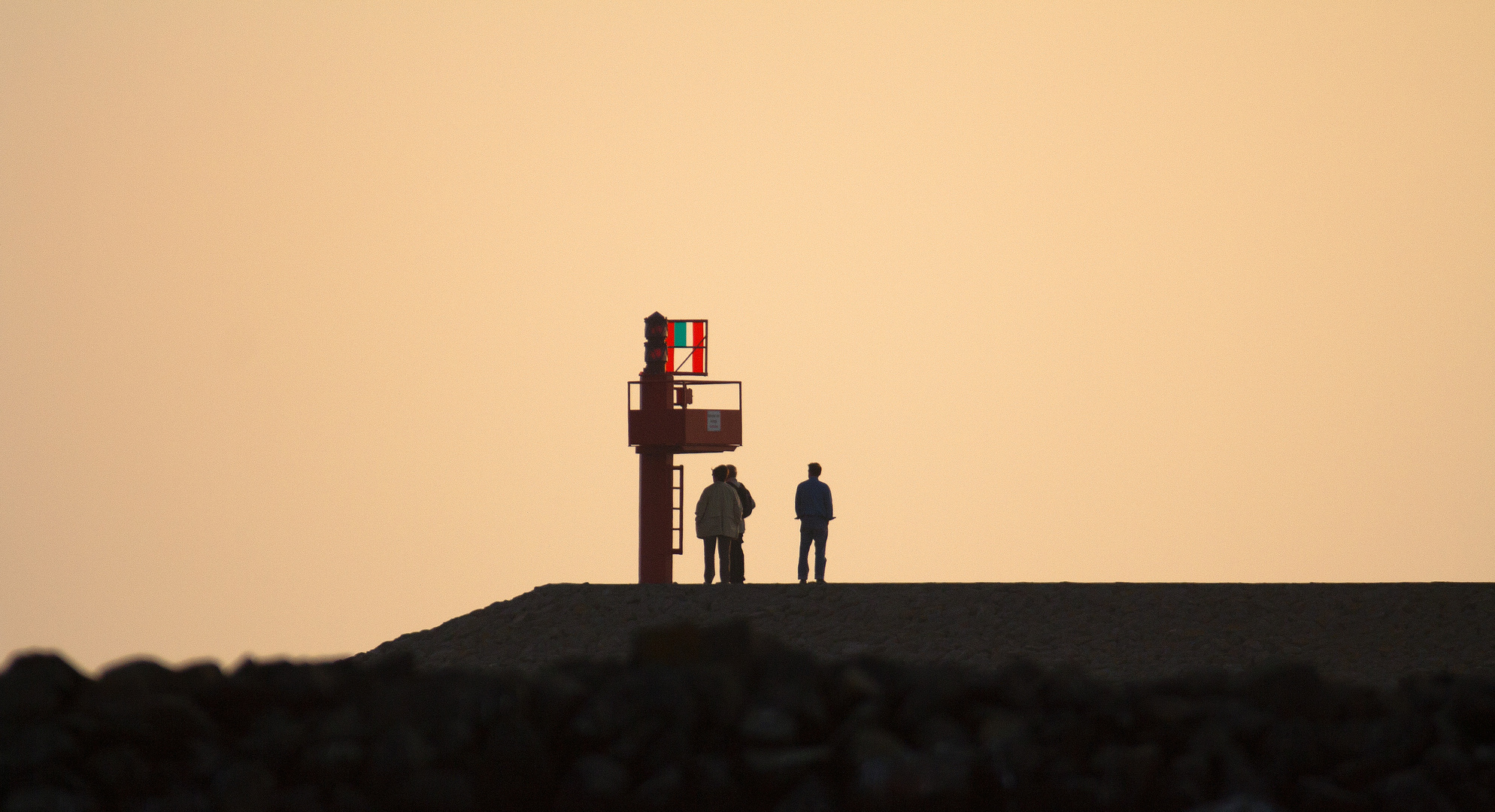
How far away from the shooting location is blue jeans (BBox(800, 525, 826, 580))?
796 inches

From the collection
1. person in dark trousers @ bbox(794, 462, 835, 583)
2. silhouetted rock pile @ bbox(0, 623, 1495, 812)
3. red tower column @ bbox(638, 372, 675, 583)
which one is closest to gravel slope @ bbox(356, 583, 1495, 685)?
person in dark trousers @ bbox(794, 462, 835, 583)

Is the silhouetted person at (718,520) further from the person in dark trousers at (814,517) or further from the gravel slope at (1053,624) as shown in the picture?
the gravel slope at (1053,624)

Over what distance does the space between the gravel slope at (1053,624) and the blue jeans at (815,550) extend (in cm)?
209

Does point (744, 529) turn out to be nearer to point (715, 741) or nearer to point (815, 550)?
point (815, 550)

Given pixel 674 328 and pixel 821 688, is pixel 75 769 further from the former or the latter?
pixel 674 328

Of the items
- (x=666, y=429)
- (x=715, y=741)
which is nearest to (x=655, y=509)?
(x=666, y=429)

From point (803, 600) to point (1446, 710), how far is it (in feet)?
30.5

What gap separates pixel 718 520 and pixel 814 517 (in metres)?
1.39

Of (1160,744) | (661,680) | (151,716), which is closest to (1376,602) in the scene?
(1160,744)

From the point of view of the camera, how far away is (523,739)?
25.6 ft

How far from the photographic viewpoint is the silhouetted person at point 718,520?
822 inches

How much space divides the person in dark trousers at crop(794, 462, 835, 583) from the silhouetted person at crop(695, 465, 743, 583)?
1033 millimetres

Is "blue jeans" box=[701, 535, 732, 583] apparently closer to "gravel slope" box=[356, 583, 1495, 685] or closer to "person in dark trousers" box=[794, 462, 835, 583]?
"person in dark trousers" box=[794, 462, 835, 583]

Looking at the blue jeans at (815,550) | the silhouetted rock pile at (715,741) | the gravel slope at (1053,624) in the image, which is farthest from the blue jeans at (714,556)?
the silhouetted rock pile at (715,741)
